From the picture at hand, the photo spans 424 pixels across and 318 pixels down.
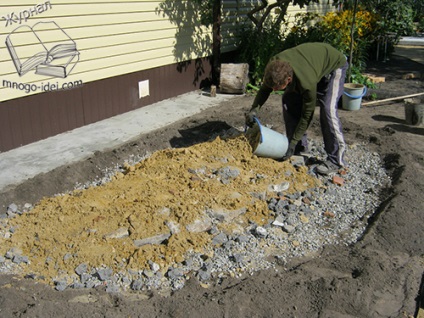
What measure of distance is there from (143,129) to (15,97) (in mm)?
1752

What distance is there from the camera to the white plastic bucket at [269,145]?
193 inches

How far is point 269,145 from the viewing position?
4.95 meters

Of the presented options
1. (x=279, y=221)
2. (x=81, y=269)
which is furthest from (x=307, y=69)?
(x=81, y=269)

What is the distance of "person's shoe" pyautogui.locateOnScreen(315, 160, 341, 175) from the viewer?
5.17 meters

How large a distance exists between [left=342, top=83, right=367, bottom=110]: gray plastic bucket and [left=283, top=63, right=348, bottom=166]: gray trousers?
2694 millimetres

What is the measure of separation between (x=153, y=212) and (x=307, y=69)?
2005 mm

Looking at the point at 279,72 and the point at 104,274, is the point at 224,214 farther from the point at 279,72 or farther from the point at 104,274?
the point at 279,72

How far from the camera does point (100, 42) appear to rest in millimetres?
6594

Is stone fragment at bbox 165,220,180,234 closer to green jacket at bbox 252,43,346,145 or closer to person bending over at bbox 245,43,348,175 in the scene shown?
person bending over at bbox 245,43,348,175

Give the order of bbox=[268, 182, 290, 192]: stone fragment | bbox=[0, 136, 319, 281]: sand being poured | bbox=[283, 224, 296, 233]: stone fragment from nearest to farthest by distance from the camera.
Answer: bbox=[0, 136, 319, 281]: sand being poured
bbox=[283, 224, 296, 233]: stone fragment
bbox=[268, 182, 290, 192]: stone fragment

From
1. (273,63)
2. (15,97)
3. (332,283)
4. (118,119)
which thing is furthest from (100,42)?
→ (332,283)

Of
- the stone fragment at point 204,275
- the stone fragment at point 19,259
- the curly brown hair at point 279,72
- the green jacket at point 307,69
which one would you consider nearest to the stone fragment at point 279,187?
the green jacket at point 307,69

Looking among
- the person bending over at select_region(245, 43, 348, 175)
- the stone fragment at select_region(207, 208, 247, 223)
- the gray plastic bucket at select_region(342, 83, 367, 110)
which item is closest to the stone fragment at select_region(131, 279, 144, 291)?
the stone fragment at select_region(207, 208, 247, 223)

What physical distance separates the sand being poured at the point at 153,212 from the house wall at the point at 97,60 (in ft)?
5.33
